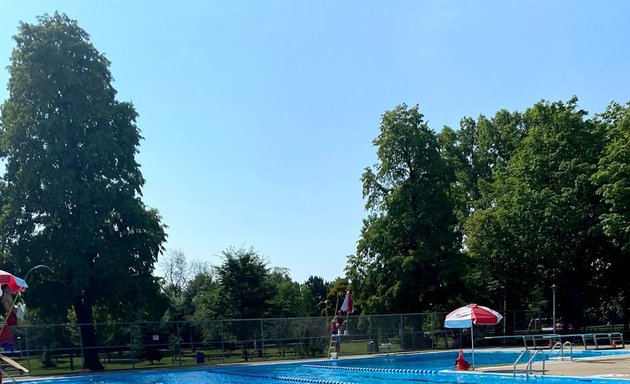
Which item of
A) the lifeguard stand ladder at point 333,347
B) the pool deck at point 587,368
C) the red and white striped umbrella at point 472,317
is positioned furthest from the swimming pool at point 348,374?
the red and white striped umbrella at point 472,317

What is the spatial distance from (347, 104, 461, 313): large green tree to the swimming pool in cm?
1031

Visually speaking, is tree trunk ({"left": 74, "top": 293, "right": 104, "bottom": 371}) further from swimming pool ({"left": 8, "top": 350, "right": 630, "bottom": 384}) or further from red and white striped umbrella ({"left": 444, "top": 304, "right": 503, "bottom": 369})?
red and white striped umbrella ({"left": 444, "top": 304, "right": 503, "bottom": 369})

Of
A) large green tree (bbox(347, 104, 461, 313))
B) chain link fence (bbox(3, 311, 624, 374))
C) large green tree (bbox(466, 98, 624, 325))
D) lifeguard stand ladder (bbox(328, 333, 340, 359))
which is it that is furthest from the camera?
large green tree (bbox(347, 104, 461, 313))

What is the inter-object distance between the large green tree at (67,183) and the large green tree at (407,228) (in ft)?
55.6

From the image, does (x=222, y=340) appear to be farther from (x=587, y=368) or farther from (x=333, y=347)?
(x=587, y=368)

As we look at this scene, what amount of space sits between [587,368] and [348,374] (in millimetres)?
8861

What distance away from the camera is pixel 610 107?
151ft

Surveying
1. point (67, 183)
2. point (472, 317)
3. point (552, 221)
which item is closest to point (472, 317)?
point (472, 317)

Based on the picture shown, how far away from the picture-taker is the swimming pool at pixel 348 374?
2315 cm

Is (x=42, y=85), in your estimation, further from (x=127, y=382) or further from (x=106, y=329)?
(x=127, y=382)

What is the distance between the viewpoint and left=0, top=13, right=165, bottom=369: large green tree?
36.1 meters

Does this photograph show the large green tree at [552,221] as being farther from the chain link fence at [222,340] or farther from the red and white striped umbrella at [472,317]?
the red and white striped umbrella at [472,317]

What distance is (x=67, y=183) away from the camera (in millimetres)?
36094

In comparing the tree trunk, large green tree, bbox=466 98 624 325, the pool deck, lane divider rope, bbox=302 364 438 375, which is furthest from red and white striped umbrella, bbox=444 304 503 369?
large green tree, bbox=466 98 624 325
